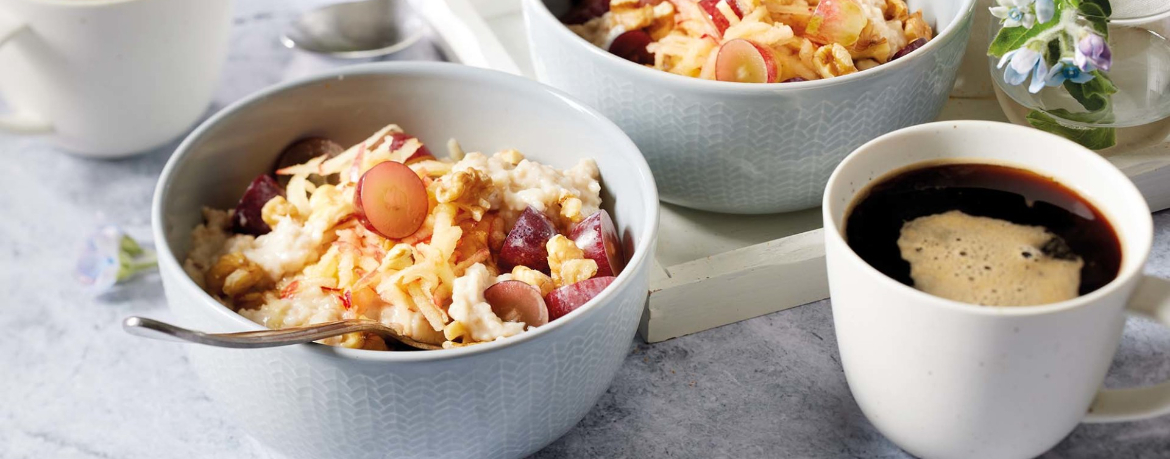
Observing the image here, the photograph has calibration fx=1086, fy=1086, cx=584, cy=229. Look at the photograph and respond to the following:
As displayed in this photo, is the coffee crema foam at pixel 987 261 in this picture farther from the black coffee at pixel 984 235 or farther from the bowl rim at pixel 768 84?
the bowl rim at pixel 768 84

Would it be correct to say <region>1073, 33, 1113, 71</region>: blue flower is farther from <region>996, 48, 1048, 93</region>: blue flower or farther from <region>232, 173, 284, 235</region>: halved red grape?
<region>232, 173, 284, 235</region>: halved red grape

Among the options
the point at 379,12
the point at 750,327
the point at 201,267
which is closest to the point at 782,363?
the point at 750,327

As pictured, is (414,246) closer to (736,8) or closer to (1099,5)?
(736,8)

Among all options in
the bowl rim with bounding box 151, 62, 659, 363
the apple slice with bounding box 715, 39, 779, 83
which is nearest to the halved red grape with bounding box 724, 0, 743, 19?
the apple slice with bounding box 715, 39, 779, 83

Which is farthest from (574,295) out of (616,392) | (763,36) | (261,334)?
(763,36)

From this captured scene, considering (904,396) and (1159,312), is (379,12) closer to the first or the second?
(904,396)

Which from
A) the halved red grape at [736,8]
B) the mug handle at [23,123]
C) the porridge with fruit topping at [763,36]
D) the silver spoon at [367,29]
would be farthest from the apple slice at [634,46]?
the mug handle at [23,123]
